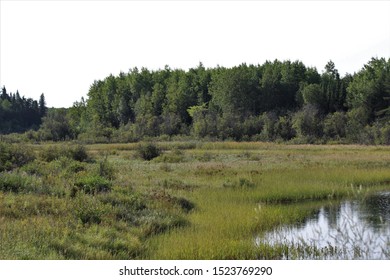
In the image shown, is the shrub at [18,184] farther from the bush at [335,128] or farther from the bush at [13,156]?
the bush at [335,128]

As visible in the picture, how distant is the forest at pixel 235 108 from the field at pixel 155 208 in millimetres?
46050

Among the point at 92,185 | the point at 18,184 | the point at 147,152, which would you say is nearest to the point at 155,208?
the point at 92,185

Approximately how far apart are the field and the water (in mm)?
636

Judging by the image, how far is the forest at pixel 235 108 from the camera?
77438 mm

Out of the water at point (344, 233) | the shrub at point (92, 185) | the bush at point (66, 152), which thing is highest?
the bush at point (66, 152)

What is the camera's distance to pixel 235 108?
3802 inches

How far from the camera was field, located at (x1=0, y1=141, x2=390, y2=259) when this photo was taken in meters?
11.5

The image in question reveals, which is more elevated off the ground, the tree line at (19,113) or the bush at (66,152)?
the tree line at (19,113)

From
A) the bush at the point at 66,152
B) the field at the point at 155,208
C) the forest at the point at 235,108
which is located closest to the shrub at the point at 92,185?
the field at the point at 155,208

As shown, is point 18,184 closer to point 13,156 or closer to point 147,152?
point 13,156

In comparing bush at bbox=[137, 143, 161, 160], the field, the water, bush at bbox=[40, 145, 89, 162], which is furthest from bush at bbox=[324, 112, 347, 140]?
the water

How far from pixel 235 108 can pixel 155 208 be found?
81.0 meters

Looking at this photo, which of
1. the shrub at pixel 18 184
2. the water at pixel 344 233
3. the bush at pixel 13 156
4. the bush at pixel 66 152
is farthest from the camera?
the bush at pixel 66 152

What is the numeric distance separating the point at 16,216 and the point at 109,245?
3.68 m
